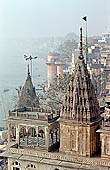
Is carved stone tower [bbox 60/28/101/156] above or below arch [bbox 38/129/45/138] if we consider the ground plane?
above

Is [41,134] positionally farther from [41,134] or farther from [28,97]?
[28,97]

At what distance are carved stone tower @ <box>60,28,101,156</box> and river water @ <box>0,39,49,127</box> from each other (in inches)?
940

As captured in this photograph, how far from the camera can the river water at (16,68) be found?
46.6 meters

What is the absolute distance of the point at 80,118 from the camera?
→ 11922 millimetres

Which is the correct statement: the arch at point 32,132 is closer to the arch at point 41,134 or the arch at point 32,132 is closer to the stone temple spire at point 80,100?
the arch at point 41,134

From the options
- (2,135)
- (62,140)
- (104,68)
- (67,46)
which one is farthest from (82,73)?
(67,46)

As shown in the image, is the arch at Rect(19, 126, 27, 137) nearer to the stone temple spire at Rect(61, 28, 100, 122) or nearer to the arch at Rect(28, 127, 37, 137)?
the arch at Rect(28, 127, 37, 137)

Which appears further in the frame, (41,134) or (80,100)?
(41,134)

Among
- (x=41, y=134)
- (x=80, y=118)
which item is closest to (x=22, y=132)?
(x=41, y=134)

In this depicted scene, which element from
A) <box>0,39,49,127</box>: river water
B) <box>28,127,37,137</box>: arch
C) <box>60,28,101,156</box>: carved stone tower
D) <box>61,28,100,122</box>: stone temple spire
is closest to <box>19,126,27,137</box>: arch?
<box>28,127,37,137</box>: arch

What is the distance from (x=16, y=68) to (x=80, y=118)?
175 feet

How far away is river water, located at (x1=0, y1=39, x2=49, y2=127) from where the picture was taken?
46.6 meters

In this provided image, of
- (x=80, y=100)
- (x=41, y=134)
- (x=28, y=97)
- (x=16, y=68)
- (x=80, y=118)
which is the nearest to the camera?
(x=80, y=118)

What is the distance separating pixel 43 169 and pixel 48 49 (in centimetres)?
6915
